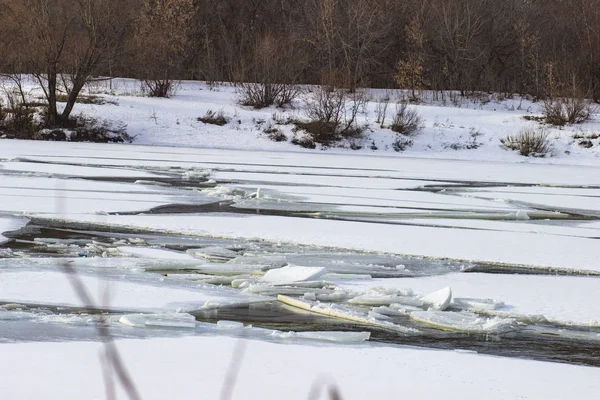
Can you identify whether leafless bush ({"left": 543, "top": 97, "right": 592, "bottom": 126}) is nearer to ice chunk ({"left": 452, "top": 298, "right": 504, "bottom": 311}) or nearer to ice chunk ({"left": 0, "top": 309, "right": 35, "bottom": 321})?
ice chunk ({"left": 452, "top": 298, "right": 504, "bottom": 311})

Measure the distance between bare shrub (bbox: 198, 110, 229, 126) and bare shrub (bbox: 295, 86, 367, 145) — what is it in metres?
2.55

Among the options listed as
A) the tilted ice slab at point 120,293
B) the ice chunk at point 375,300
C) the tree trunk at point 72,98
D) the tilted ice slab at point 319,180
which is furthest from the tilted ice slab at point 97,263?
the tree trunk at point 72,98

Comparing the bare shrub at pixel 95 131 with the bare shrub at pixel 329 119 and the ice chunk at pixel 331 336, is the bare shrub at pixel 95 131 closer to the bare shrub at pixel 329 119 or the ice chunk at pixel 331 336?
the bare shrub at pixel 329 119

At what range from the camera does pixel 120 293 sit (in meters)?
7.23

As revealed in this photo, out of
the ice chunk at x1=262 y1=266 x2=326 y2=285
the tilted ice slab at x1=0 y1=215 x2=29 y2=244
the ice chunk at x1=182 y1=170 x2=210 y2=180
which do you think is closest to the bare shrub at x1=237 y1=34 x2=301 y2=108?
the ice chunk at x1=182 y1=170 x2=210 y2=180

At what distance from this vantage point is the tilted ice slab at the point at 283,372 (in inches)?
186

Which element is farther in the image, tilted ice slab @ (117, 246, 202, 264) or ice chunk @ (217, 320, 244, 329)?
tilted ice slab @ (117, 246, 202, 264)

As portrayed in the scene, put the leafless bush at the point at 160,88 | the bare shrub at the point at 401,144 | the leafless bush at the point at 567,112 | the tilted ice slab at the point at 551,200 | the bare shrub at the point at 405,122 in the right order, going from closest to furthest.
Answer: the tilted ice slab at the point at 551,200, the bare shrub at the point at 401,144, the bare shrub at the point at 405,122, the leafless bush at the point at 567,112, the leafless bush at the point at 160,88

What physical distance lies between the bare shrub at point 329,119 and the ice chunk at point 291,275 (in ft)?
78.0

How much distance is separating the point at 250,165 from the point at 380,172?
3087 millimetres

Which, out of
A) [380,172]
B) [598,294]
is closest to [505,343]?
[598,294]

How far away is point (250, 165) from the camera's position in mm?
22625

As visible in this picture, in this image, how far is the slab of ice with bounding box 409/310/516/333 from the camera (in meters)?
6.57

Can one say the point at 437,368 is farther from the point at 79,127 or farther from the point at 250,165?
the point at 79,127
